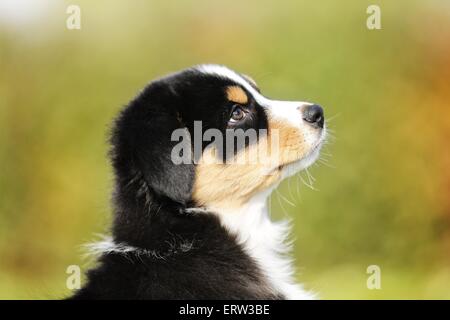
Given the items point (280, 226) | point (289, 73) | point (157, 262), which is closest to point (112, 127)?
point (157, 262)

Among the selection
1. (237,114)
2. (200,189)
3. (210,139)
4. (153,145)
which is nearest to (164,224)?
(200,189)

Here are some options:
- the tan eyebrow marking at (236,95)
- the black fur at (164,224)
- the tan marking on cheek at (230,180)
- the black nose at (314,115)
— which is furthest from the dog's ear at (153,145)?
the black nose at (314,115)

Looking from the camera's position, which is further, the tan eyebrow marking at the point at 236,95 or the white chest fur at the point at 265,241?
the tan eyebrow marking at the point at 236,95

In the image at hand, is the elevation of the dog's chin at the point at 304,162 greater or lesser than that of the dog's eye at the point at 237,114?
lesser

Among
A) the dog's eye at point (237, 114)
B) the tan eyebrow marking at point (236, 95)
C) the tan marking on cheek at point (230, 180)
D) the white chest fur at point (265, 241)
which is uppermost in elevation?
the tan eyebrow marking at point (236, 95)

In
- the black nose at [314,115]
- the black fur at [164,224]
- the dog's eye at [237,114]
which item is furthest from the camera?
the black nose at [314,115]

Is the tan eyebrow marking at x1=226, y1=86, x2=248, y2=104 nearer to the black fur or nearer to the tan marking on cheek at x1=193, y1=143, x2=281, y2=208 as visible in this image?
the black fur

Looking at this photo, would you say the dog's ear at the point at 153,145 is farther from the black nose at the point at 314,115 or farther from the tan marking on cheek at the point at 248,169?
the black nose at the point at 314,115

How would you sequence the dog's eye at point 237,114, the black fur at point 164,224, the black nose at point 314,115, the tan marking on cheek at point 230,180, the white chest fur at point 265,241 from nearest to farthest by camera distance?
the black fur at point 164,224 → the tan marking on cheek at point 230,180 → the white chest fur at point 265,241 → the dog's eye at point 237,114 → the black nose at point 314,115
